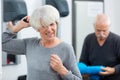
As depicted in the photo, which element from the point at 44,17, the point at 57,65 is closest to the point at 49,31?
the point at 44,17

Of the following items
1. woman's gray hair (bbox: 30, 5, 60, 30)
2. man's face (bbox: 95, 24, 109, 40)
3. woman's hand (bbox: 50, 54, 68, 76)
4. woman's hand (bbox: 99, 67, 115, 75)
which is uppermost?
woman's gray hair (bbox: 30, 5, 60, 30)

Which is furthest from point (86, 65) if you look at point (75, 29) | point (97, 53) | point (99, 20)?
point (75, 29)

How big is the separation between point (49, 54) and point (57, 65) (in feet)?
0.38

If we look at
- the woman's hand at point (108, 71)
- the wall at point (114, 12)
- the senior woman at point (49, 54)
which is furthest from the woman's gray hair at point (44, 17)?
the wall at point (114, 12)

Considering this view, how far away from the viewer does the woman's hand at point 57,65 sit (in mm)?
1554

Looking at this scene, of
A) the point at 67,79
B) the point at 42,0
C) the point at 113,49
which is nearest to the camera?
the point at 67,79

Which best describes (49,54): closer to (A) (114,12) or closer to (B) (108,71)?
(B) (108,71)

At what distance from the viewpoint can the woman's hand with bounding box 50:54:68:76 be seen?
5.10 ft

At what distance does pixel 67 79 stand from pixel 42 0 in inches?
71.9

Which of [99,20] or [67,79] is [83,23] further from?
[67,79]

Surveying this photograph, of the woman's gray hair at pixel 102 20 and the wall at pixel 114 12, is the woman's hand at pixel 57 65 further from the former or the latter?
the wall at pixel 114 12

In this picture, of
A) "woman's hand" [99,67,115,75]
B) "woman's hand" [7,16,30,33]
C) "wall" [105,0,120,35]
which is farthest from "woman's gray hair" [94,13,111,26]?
"wall" [105,0,120,35]

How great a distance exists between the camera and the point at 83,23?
12.4 feet

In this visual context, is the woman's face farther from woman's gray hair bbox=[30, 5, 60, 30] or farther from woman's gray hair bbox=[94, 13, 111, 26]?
A: woman's gray hair bbox=[94, 13, 111, 26]
